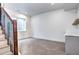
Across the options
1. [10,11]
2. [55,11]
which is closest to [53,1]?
[55,11]

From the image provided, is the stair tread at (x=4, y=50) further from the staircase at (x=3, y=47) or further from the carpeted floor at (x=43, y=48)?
the carpeted floor at (x=43, y=48)

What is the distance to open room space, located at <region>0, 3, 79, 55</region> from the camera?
5.75 ft

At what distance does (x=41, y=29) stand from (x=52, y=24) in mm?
215

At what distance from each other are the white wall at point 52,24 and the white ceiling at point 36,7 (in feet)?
0.24

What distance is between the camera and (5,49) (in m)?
1.79

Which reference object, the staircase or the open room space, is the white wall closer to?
the open room space

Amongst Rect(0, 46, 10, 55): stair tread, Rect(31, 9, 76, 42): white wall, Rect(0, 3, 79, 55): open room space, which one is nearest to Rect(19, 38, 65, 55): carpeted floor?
Rect(0, 3, 79, 55): open room space

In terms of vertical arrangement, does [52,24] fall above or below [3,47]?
above

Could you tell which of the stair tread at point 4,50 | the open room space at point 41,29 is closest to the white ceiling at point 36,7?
the open room space at point 41,29

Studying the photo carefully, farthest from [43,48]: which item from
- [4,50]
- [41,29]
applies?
[4,50]

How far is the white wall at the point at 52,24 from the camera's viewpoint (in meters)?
1.76

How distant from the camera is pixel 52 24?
186 cm

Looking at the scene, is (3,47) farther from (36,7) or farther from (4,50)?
(36,7)
